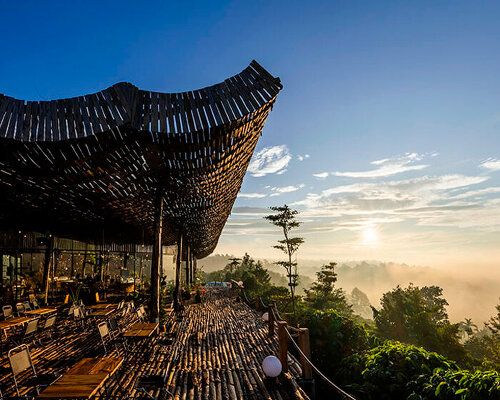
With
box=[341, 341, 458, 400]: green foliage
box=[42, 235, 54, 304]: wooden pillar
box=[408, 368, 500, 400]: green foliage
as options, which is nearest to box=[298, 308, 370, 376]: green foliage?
box=[341, 341, 458, 400]: green foliage

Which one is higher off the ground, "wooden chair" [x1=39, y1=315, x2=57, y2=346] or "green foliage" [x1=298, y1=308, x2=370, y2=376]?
"wooden chair" [x1=39, y1=315, x2=57, y2=346]

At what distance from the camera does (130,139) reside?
14.3 ft

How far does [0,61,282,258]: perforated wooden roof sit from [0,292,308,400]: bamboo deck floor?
354 cm

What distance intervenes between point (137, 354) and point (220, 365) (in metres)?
1.97

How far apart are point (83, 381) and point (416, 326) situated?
97.0 ft

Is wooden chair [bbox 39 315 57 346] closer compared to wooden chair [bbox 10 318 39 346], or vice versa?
Answer: wooden chair [bbox 10 318 39 346]

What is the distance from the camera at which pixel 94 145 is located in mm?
4379

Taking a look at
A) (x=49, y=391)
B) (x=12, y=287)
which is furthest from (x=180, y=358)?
(x=12, y=287)

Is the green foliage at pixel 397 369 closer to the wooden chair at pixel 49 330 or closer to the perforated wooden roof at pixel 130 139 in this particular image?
the perforated wooden roof at pixel 130 139

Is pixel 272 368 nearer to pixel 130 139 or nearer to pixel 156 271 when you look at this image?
pixel 156 271

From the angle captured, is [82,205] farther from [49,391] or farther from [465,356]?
[465,356]

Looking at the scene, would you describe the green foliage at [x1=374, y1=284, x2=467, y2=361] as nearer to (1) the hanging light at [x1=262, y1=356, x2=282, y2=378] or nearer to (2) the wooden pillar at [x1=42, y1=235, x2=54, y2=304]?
(1) the hanging light at [x1=262, y1=356, x2=282, y2=378]

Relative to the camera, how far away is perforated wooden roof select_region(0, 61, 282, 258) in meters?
3.72

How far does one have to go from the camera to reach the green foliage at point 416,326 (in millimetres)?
21648
